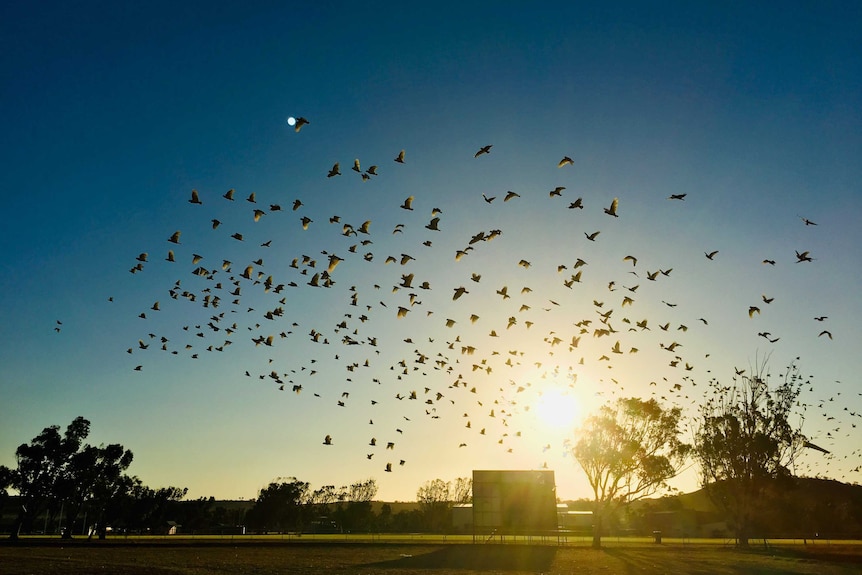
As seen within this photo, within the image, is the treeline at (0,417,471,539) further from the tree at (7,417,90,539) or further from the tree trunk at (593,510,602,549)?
the tree trunk at (593,510,602,549)

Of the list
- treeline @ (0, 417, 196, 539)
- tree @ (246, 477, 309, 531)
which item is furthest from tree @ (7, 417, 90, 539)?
tree @ (246, 477, 309, 531)

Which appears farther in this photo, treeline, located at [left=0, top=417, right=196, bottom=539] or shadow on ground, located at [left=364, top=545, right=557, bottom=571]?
treeline, located at [left=0, top=417, right=196, bottom=539]

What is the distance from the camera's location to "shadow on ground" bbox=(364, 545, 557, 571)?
3509 centimetres

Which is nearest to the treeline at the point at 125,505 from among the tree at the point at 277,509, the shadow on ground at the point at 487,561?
the tree at the point at 277,509

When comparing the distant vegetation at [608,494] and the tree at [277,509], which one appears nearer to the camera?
the distant vegetation at [608,494]

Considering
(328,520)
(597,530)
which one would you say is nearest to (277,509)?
(328,520)

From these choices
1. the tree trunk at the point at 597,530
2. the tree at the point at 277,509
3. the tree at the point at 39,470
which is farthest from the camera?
the tree at the point at 277,509

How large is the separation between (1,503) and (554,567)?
3908 inches

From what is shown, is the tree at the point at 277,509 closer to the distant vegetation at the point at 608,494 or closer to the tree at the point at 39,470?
the distant vegetation at the point at 608,494

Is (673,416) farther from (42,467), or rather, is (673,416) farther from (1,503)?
(1,503)

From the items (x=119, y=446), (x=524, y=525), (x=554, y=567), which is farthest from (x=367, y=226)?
(x=119, y=446)

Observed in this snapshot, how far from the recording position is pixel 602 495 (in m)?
58.1

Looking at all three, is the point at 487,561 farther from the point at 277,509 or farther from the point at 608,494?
the point at 277,509

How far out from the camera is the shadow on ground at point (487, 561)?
35.1 meters
